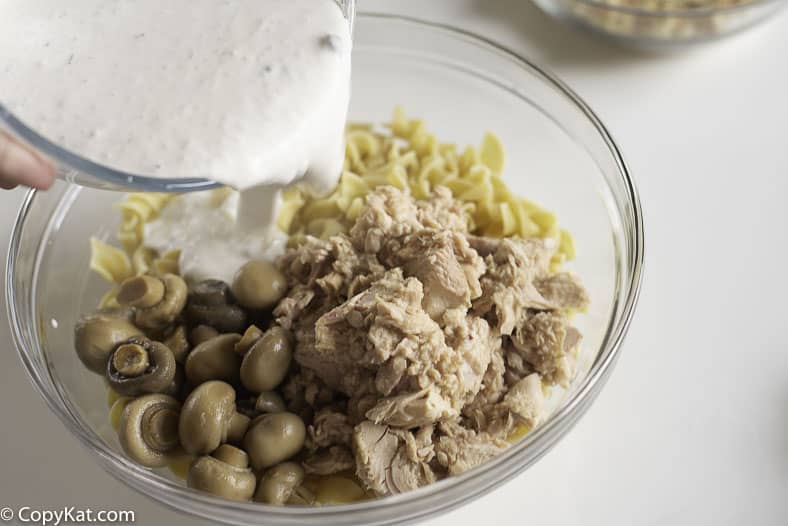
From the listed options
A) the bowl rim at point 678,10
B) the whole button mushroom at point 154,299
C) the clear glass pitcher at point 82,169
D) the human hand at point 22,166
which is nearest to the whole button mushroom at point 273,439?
the whole button mushroom at point 154,299

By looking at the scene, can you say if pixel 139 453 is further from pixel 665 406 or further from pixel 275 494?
pixel 665 406

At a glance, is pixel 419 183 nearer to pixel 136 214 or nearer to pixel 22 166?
pixel 136 214

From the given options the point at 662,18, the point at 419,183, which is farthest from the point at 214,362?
the point at 662,18

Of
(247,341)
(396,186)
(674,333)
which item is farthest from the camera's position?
(396,186)

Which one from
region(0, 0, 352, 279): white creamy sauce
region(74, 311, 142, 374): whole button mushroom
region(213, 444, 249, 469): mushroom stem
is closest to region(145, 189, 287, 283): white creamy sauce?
region(74, 311, 142, 374): whole button mushroom

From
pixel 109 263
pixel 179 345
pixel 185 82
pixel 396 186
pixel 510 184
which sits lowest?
pixel 179 345

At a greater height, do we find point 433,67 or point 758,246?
point 433,67

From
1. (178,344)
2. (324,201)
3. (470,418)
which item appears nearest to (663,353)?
(470,418)
